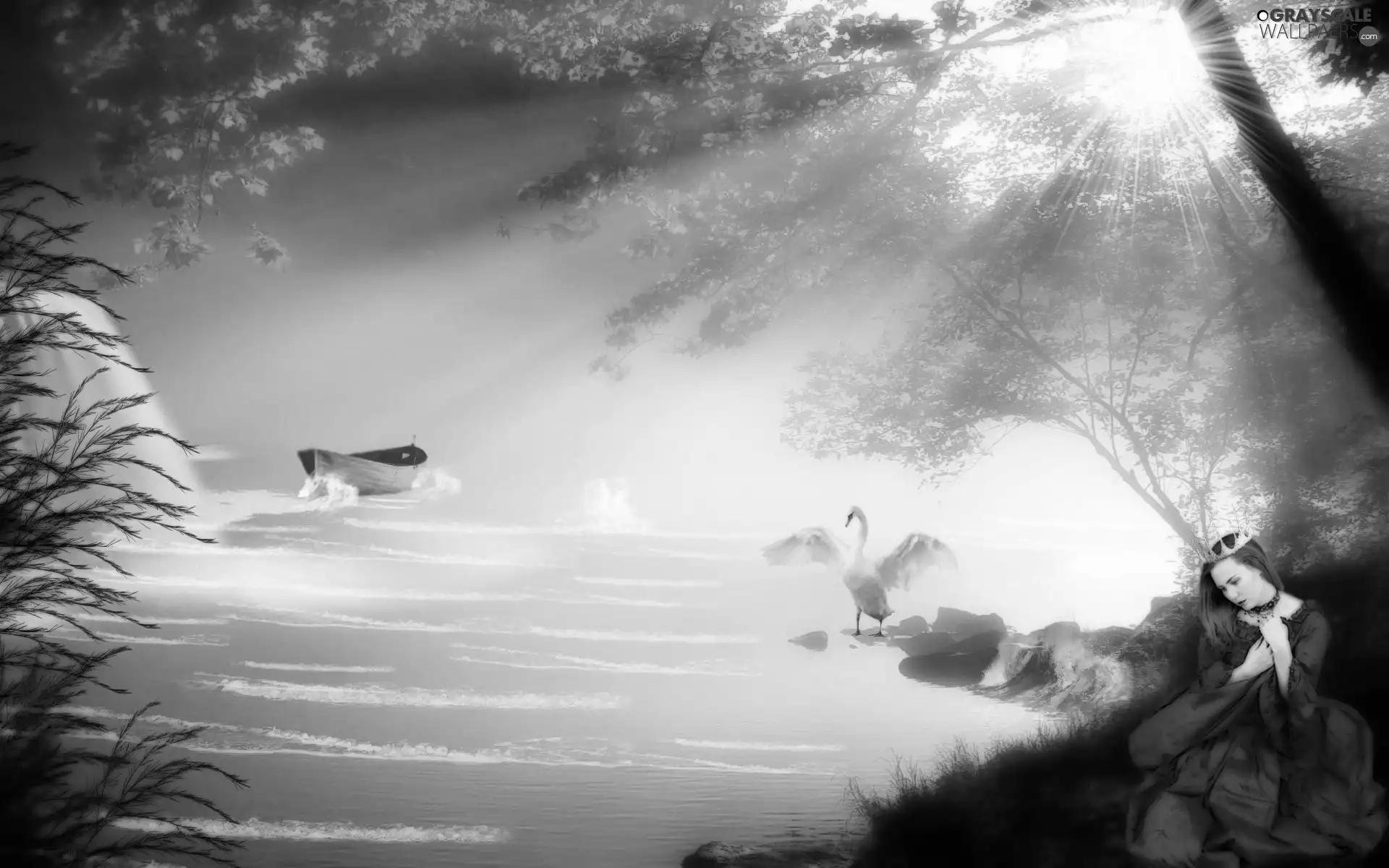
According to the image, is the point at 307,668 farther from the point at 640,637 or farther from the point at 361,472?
the point at 640,637

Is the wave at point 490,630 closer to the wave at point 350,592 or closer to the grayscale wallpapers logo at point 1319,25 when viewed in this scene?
the wave at point 350,592

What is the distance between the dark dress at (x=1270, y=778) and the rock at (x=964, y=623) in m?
1.42

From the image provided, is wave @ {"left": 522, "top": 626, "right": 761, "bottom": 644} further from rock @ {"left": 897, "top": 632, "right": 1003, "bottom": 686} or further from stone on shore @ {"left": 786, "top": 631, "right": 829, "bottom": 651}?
rock @ {"left": 897, "top": 632, "right": 1003, "bottom": 686}

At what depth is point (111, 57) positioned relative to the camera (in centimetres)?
402

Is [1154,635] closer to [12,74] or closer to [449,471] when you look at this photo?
[449,471]

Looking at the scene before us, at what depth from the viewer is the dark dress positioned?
238 centimetres

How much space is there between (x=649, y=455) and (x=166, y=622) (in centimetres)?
189

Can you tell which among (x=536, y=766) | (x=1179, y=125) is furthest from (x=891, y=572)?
(x=1179, y=125)

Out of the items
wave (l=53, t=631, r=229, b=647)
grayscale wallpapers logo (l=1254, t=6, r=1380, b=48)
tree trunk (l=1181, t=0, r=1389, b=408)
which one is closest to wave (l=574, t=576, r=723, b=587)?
wave (l=53, t=631, r=229, b=647)

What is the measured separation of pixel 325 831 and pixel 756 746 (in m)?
1.45

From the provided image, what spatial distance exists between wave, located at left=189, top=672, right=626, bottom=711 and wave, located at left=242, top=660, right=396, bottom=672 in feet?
0.16

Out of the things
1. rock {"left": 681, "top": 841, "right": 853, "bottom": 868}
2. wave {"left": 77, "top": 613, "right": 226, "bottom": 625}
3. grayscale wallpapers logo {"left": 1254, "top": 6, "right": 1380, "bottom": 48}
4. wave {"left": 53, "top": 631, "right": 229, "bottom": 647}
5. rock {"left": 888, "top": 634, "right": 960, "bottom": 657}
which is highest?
grayscale wallpapers logo {"left": 1254, "top": 6, "right": 1380, "bottom": 48}

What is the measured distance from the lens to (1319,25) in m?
3.45

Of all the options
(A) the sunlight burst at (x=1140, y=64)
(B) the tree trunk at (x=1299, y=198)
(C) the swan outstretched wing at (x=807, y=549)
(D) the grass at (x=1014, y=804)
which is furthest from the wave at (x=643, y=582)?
(A) the sunlight burst at (x=1140, y=64)
